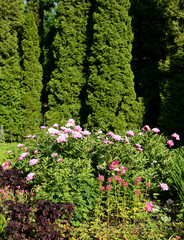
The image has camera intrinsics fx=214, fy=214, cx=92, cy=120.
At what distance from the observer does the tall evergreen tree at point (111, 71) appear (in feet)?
23.5

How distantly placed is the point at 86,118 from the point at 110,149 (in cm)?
447

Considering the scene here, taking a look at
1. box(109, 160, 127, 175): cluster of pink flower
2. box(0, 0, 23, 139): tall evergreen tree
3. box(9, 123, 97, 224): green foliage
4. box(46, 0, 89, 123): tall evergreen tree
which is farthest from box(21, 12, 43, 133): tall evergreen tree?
box(109, 160, 127, 175): cluster of pink flower

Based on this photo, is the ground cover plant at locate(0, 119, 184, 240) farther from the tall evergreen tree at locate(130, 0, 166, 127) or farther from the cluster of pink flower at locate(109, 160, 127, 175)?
the tall evergreen tree at locate(130, 0, 166, 127)

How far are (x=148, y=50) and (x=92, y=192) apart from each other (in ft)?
20.7

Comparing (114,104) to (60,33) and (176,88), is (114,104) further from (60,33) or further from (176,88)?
(60,33)

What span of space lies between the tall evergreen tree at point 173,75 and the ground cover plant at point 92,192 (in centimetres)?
259

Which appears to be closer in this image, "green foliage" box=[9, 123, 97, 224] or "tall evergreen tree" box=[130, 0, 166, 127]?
"green foliage" box=[9, 123, 97, 224]

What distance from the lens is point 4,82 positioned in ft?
27.0

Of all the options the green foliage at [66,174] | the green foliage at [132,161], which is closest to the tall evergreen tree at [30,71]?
the green foliage at [66,174]

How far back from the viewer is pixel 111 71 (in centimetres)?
725

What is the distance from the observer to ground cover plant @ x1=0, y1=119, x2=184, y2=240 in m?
2.41

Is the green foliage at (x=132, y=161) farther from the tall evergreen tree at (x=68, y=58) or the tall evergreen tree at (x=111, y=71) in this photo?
the tall evergreen tree at (x=68, y=58)

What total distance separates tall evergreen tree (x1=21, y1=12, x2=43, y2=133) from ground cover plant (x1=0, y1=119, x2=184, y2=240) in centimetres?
493

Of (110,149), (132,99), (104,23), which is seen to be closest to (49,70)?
(104,23)
